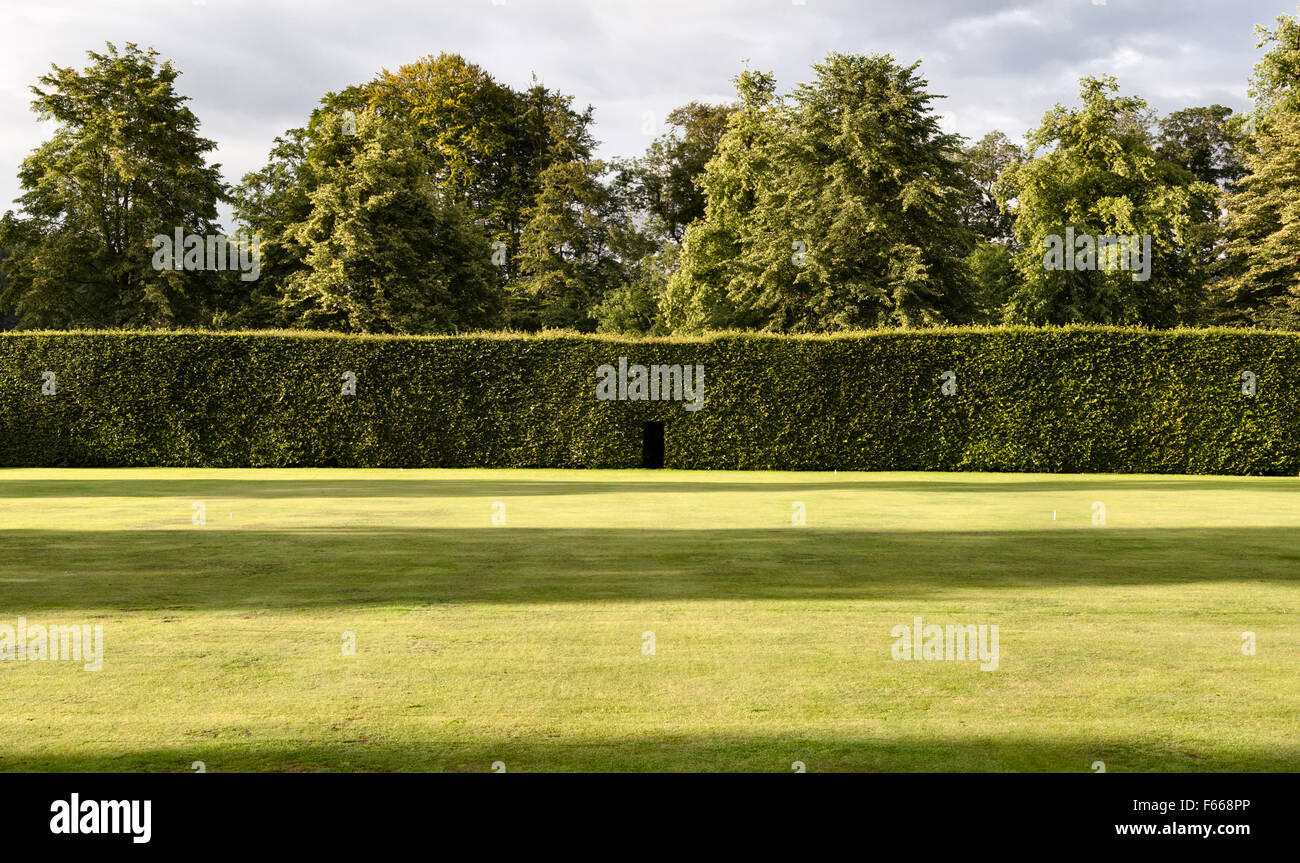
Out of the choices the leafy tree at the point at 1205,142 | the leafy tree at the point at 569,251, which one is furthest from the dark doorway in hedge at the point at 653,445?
the leafy tree at the point at 1205,142

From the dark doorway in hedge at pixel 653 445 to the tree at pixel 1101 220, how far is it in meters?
20.0

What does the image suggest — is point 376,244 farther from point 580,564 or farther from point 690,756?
point 690,756

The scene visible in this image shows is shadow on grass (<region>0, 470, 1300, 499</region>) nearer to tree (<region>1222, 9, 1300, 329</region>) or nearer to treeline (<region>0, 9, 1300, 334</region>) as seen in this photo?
treeline (<region>0, 9, 1300, 334</region>)

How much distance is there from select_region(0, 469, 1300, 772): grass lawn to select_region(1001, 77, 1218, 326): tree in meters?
30.9

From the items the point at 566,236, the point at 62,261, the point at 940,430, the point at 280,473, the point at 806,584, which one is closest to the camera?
the point at 806,584

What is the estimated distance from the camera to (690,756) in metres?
4.84

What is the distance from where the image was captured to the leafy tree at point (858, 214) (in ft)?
133

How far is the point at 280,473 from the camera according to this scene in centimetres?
2898

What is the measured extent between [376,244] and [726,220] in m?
16.4

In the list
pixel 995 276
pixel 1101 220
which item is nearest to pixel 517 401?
pixel 1101 220

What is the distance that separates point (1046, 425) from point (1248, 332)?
21.4 feet

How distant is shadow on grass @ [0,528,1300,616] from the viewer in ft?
30.7
